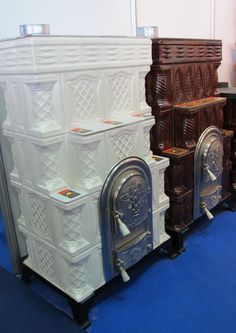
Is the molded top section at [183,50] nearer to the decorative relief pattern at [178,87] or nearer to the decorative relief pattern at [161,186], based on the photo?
the decorative relief pattern at [178,87]

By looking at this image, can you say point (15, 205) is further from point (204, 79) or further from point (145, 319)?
point (204, 79)

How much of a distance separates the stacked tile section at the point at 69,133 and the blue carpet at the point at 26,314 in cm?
10

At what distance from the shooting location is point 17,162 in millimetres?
1332

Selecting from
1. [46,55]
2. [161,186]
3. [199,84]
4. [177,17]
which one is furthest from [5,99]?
[177,17]

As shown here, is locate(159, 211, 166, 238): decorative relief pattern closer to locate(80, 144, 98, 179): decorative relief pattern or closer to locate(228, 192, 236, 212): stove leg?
locate(80, 144, 98, 179): decorative relief pattern

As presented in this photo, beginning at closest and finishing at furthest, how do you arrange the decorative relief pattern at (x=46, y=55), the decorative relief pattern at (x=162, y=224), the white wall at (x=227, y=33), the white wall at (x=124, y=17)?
the decorative relief pattern at (x=46, y=55) < the white wall at (x=124, y=17) < the decorative relief pattern at (x=162, y=224) < the white wall at (x=227, y=33)

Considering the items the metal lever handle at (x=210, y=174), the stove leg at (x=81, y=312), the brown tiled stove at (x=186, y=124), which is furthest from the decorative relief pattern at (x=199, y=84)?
the stove leg at (x=81, y=312)

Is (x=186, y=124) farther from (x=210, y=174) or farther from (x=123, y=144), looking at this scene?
(x=123, y=144)

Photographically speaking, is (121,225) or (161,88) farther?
(161,88)

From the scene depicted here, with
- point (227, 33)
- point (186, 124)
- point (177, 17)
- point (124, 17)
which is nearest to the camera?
point (186, 124)

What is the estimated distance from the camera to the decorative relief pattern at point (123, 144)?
4.17ft

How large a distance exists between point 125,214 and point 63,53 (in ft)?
2.10

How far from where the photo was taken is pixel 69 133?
46.4 inches

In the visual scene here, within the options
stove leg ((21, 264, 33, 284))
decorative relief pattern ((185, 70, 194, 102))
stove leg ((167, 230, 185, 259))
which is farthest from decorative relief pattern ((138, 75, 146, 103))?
stove leg ((21, 264, 33, 284))
